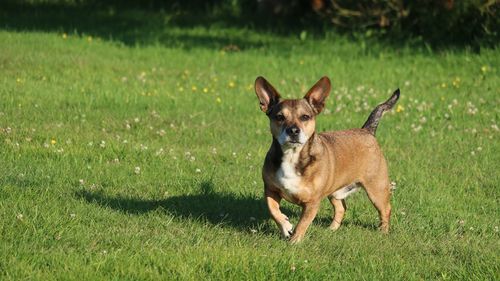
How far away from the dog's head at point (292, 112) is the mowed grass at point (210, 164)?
33.5 inches

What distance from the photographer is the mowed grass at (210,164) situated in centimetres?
681

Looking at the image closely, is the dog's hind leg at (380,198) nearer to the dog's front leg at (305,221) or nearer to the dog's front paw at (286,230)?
the dog's front leg at (305,221)

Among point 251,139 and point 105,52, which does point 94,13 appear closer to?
point 105,52

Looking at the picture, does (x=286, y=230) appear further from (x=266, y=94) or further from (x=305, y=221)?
(x=266, y=94)

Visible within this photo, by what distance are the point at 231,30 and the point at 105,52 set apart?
15.8ft

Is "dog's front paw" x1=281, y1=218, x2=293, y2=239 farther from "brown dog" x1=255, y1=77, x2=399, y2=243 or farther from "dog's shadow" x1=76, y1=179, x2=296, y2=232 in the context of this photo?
"dog's shadow" x1=76, y1=179, x2=296, y2=232

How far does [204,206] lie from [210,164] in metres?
1.68

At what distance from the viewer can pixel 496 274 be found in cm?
679

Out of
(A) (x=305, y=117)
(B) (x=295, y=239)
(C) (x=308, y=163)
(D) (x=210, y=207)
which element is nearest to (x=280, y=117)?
(A) (x=305, y=117)

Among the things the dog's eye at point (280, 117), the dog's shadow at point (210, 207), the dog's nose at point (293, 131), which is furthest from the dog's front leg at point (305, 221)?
the dog's eye at point (280, 117)

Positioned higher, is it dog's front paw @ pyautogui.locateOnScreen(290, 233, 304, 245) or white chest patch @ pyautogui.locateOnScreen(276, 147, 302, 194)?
white chest patch @ pyautogui.locateOnScreen(276, 147, 302, 194)

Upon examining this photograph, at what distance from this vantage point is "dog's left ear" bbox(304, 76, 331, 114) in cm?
788

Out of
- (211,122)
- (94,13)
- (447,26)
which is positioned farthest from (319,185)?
(94,13)

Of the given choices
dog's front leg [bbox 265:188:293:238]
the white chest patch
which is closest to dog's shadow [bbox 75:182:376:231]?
dog's front leg [bbox 265:188:293:238]
